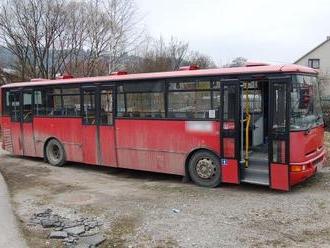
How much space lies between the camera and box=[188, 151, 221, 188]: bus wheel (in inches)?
435

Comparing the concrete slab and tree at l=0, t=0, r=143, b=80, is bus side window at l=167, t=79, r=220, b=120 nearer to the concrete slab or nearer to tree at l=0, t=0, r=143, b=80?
the concrete slab

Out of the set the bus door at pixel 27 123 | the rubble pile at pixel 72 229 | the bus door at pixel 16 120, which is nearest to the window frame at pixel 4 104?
the bus door at pixel 16 120

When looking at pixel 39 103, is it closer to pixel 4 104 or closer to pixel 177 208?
pixel 4 104

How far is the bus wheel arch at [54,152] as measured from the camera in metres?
15.0

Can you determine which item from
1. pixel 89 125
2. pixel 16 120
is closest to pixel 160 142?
pixel 89 125

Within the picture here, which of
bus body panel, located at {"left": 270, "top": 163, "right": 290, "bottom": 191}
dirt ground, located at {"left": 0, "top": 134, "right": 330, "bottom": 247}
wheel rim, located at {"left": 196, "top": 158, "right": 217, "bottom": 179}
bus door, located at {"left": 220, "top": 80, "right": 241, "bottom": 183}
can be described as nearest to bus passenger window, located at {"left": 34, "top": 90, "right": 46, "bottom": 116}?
dirt ground, located at {"left": 0, "top": 134, "right": 330, "bottom": 247}

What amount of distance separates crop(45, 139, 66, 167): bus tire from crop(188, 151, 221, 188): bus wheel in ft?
16.0

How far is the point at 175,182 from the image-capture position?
12.0 metres

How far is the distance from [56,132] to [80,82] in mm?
1870

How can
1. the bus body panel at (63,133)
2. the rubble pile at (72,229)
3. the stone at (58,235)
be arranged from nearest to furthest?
1. the rubble pile at (72,229)
2. the stone at (58,235)
3. the bus body panel at (63,133)

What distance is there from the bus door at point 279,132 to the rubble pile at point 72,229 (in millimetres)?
3572

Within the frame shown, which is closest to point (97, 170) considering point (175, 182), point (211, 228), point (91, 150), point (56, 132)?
point (91, 150)

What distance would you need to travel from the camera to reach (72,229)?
805 cm

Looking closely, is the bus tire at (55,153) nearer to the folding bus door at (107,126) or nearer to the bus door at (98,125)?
the bus door at (98,125)
